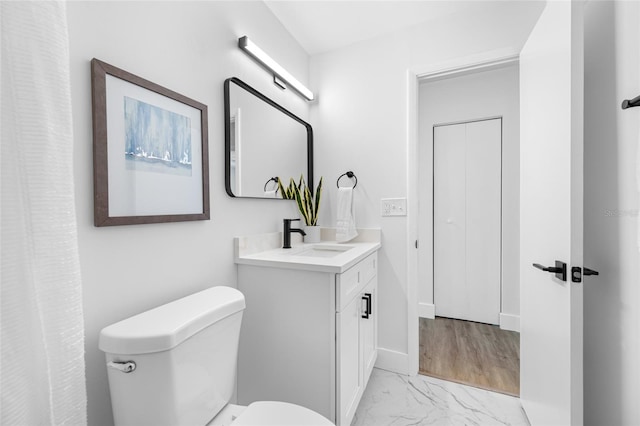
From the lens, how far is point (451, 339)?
2.38 meters

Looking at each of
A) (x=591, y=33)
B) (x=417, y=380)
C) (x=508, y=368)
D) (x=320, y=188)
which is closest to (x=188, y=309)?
(x=320, y=188)

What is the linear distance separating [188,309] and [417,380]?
5.19 feet

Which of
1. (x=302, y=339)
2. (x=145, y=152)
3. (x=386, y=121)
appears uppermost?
(x=386, y=121)

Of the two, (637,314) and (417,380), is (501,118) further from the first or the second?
(417,380)

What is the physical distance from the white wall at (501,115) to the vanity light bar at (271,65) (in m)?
1.26

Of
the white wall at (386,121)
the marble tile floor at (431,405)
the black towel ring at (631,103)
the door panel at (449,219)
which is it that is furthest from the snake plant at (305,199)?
the black towel ring at (631,103)

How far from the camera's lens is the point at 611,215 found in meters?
1.03

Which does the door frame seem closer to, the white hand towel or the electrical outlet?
the electrical outlet

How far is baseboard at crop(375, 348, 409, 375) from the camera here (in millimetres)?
1909

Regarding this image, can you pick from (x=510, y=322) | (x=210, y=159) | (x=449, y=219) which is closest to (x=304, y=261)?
(x=210, y=159)

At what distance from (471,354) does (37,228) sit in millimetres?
2503

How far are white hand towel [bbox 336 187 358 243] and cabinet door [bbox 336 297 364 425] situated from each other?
0.55m

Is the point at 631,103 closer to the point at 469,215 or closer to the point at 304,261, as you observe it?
the point at 304,261

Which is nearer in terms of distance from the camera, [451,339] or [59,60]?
[59,60]
